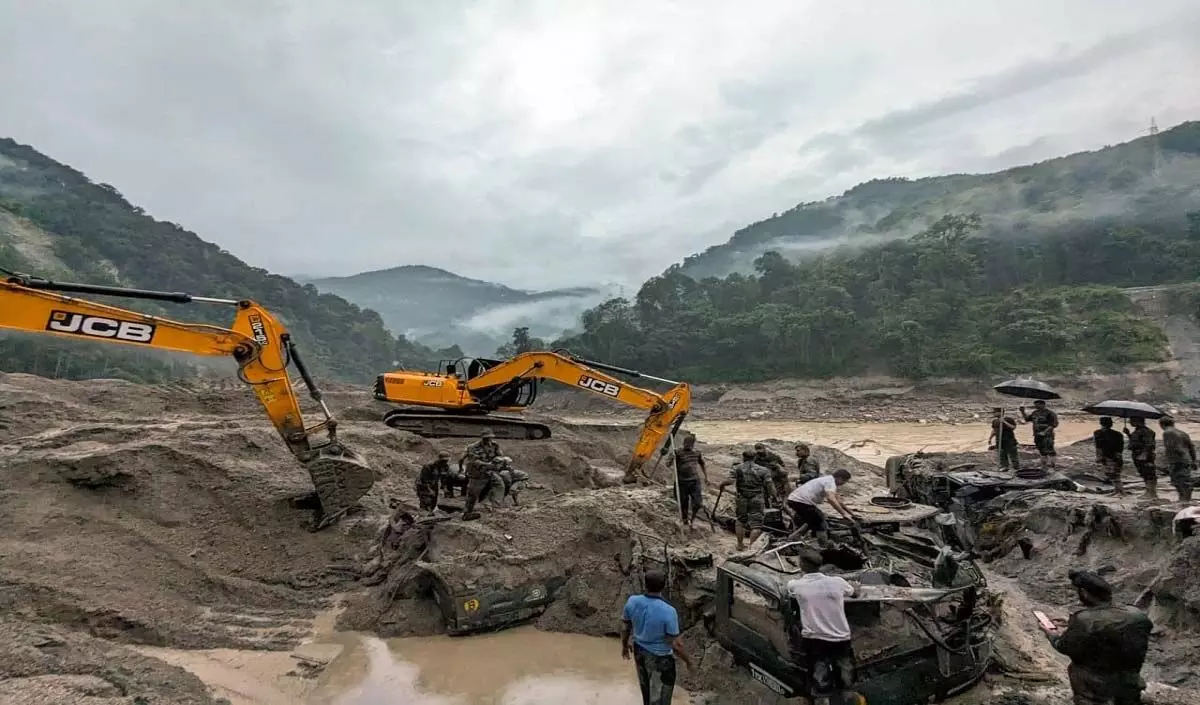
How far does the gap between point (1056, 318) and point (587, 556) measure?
44529 millimetres

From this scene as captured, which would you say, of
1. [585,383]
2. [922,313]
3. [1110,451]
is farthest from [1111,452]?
[922,313]

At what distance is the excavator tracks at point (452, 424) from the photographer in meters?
12.5

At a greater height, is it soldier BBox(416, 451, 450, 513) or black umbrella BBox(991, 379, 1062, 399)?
black umbrella BBox(991, 379, 1062, 399)

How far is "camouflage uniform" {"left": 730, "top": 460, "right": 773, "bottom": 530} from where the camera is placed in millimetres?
9117

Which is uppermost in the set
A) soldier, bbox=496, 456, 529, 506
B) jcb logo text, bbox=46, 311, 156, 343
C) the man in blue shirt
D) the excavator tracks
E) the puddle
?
jcb logo text, bbox=46, 311, 156, 343

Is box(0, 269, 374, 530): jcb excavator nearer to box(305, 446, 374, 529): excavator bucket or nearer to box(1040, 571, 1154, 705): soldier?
box(305, 446, 374, 529): excavator bucket

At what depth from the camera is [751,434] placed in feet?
111

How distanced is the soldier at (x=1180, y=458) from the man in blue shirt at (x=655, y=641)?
7.63 metres

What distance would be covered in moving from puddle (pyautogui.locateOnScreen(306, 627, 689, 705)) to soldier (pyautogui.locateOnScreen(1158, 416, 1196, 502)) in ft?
23.4

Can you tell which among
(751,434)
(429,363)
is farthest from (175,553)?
(429,363)

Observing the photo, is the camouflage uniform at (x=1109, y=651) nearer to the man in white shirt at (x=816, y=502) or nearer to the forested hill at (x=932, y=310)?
the man in white shirt at (x=816, y=502)

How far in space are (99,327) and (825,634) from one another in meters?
7.96

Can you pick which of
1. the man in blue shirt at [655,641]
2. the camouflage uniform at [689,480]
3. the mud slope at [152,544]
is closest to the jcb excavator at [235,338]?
the mud slope at [152,544]

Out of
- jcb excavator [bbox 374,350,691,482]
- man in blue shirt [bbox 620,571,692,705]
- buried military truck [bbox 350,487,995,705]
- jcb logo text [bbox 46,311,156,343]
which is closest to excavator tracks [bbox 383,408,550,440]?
jcb excavator [bbox 374,350,691,482]
